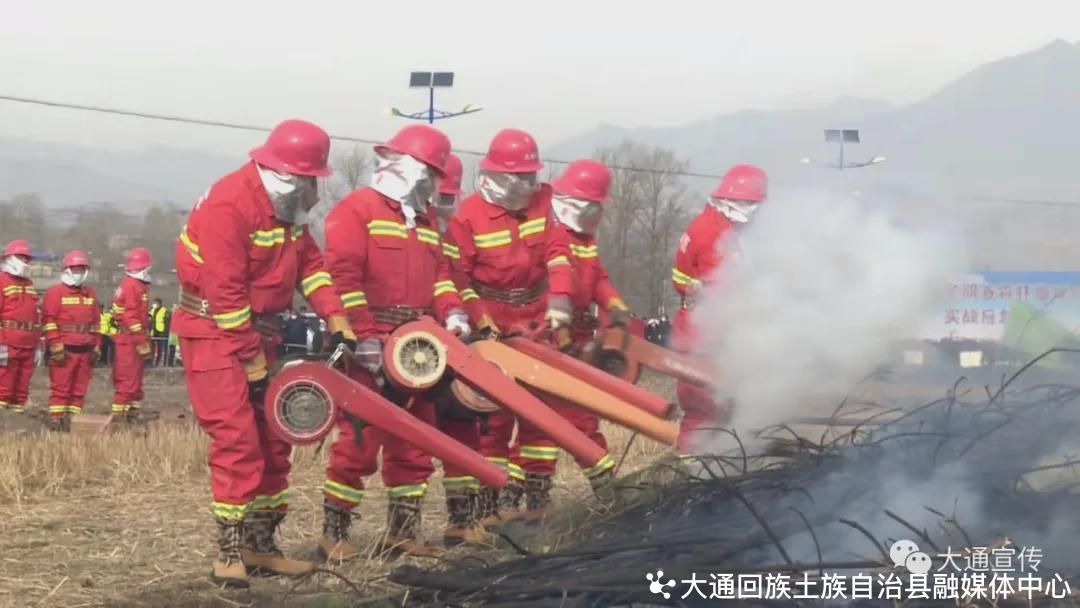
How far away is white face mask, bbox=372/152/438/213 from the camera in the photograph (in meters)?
6.41

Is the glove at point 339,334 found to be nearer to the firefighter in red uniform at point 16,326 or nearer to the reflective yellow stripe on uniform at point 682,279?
the reflective yellow stripe on uniform at point 682,279

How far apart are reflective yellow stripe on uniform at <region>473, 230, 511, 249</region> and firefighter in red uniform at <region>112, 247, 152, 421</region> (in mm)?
9741

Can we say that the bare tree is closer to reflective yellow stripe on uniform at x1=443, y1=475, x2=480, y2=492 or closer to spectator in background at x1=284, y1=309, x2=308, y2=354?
spectator in background at x1=284, y1=309, x2=308, y2=354

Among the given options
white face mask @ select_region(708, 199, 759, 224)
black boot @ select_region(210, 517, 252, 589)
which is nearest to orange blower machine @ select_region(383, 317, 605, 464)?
black boot @ select_region(210, 517, 252, 589)

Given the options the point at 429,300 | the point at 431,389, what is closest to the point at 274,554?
the point at 431,389

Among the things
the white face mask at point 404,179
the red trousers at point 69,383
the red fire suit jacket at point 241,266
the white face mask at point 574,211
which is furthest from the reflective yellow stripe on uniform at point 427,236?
the red trousers at point 69,383

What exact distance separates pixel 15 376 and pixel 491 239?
34.6ft

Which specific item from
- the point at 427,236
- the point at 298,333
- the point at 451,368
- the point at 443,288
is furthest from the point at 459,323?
the point at 298,333

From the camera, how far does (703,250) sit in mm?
8102

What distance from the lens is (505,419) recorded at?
725 centimetres

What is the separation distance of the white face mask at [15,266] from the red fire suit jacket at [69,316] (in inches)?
16.8

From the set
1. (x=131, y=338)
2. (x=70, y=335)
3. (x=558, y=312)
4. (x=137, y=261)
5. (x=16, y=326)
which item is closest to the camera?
(x=558, y=312)

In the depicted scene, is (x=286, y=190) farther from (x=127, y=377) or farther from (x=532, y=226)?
(x=127, y=377)

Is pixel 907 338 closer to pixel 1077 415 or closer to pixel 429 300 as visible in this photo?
pixel 1077 415
